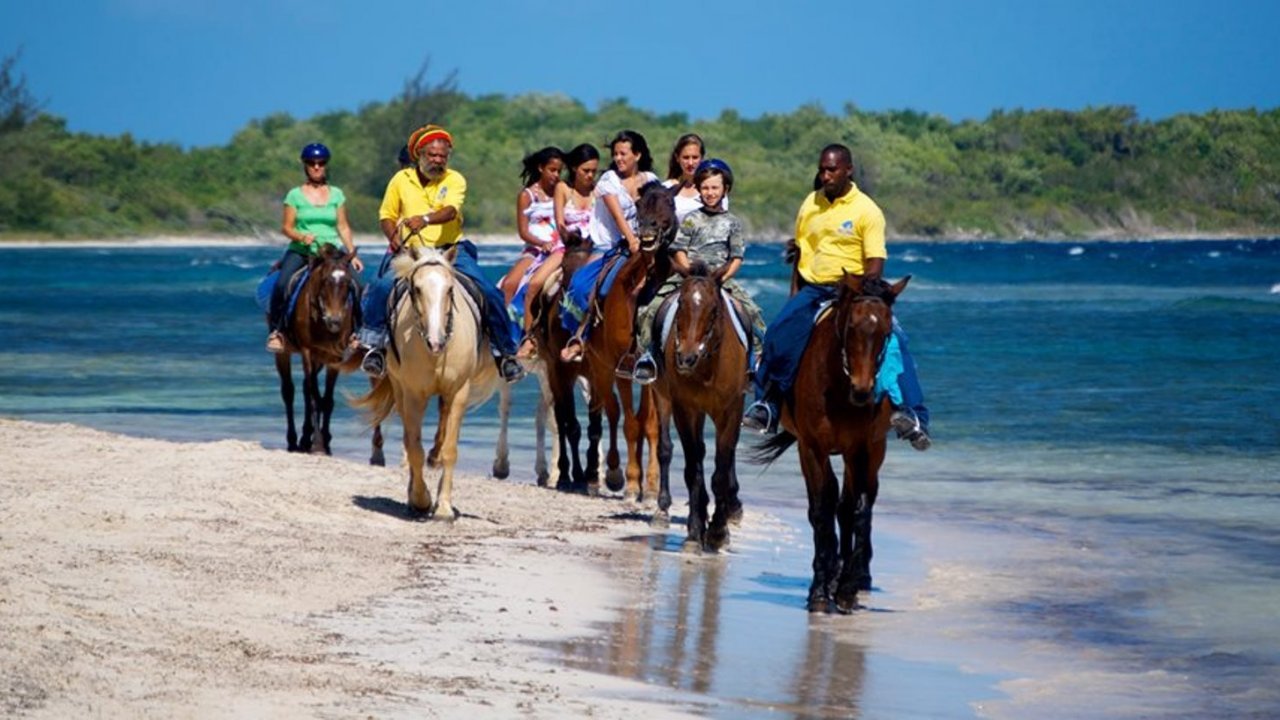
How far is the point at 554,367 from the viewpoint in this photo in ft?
54.1

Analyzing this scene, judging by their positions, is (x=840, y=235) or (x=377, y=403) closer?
(x=840, y=235)

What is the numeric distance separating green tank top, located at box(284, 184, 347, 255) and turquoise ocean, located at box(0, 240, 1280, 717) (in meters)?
2.10

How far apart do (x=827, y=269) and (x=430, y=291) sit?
2.78m

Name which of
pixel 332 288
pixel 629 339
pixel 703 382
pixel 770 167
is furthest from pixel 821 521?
pixel 770 167

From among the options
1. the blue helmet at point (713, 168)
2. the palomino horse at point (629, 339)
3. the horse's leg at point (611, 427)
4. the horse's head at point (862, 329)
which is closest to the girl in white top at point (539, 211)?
the palomino horse at point (629, 339)

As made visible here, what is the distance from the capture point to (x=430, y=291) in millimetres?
13375

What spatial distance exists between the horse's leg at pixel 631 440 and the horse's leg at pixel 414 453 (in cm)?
196

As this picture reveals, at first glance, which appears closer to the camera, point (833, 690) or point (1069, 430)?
point (833, 690)

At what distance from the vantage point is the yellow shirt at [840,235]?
1155cm

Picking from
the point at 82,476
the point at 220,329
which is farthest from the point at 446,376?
the point at 220,329

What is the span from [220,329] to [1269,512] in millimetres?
27307

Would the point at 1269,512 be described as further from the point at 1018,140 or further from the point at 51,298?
the point at 1018,140

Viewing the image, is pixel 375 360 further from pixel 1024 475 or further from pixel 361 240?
pixel 361 240

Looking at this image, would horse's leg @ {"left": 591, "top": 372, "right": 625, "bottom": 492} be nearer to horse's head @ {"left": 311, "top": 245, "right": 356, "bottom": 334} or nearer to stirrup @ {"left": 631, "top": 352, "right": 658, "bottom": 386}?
horse's head @ {"left": 311, "top": 245, "right": 356, "bottom": 334}
